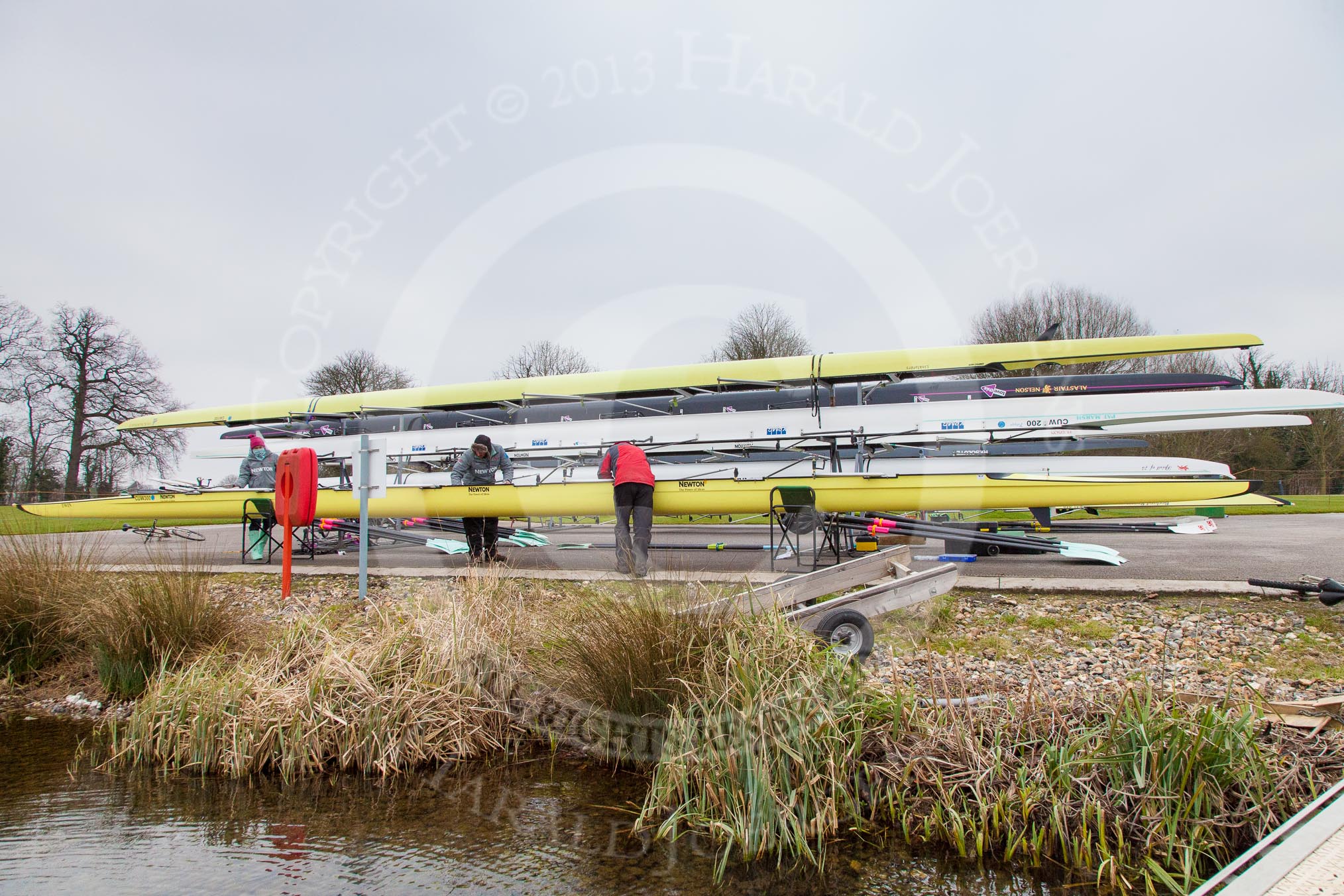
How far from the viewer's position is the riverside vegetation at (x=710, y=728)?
326 centimetres

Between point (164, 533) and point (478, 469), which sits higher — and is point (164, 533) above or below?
below

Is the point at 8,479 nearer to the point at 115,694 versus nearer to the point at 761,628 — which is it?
the point at 115,694

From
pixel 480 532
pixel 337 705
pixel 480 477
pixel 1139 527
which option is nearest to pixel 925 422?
pixel 1139 527

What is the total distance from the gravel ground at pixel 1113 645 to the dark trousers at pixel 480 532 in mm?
5616

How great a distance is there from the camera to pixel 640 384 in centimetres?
1205

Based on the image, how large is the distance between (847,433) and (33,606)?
9011mm

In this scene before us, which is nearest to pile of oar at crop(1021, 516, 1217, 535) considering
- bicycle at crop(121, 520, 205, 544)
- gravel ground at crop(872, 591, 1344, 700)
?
gravel ground at crop(872, 591, 1344, 700)

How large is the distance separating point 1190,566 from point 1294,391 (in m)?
3.43

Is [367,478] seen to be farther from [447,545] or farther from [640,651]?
[640,651]

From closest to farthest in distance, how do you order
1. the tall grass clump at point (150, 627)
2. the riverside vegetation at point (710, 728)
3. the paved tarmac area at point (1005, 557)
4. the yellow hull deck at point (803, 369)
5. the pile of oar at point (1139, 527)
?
1. the riverside vegetation at point (710, 728)
2. the tall grass clump at point (150, 627)
3. the paved tarmac area at point (1005, 557)
4. the yellow hull deck at point (803, 369)
5. the pile of oar at point (1139, 527)

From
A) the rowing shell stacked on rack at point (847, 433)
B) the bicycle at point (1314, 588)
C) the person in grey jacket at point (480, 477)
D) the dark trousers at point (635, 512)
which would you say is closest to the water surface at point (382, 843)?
the dark trousers at point (635, 512)

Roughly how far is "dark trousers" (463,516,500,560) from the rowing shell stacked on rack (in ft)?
0.86

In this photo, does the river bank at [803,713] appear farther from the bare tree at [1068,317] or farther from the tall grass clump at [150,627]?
the bare tree at [1068,317]

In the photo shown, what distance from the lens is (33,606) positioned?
21.5 feet
